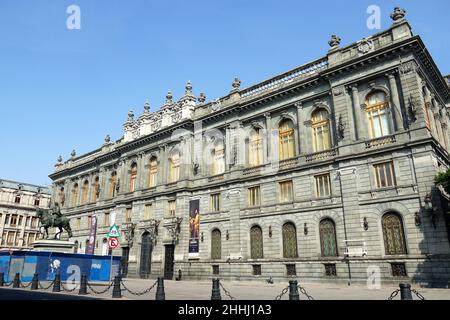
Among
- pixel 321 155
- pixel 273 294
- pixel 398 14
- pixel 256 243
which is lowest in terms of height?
pixel 273 294

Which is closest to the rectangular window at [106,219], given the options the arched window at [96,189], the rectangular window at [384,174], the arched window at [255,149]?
the arched window at [96,189]

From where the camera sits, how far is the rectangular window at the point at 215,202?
33.5 meters

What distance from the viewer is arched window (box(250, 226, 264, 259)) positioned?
2934 centimetres

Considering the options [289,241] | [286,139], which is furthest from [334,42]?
[289,241]

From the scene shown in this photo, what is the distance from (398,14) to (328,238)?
55.5 feet

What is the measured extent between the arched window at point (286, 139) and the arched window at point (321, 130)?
7.02 ft

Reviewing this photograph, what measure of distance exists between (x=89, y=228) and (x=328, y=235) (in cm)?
3559

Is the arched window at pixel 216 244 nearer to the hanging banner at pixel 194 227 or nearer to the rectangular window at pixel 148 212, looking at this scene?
the hanging banner at pixel 194 227

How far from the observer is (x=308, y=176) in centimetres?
2772

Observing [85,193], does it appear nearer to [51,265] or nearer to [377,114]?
[51,265]

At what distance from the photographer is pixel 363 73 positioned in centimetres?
2645

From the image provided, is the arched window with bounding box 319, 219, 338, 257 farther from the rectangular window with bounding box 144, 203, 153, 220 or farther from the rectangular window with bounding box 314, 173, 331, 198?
the rectangular window with bounding box 144, 203, 153, 220

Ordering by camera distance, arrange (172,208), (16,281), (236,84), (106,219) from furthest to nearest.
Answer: (106,219), (172,208), (236,84), (16,281)
